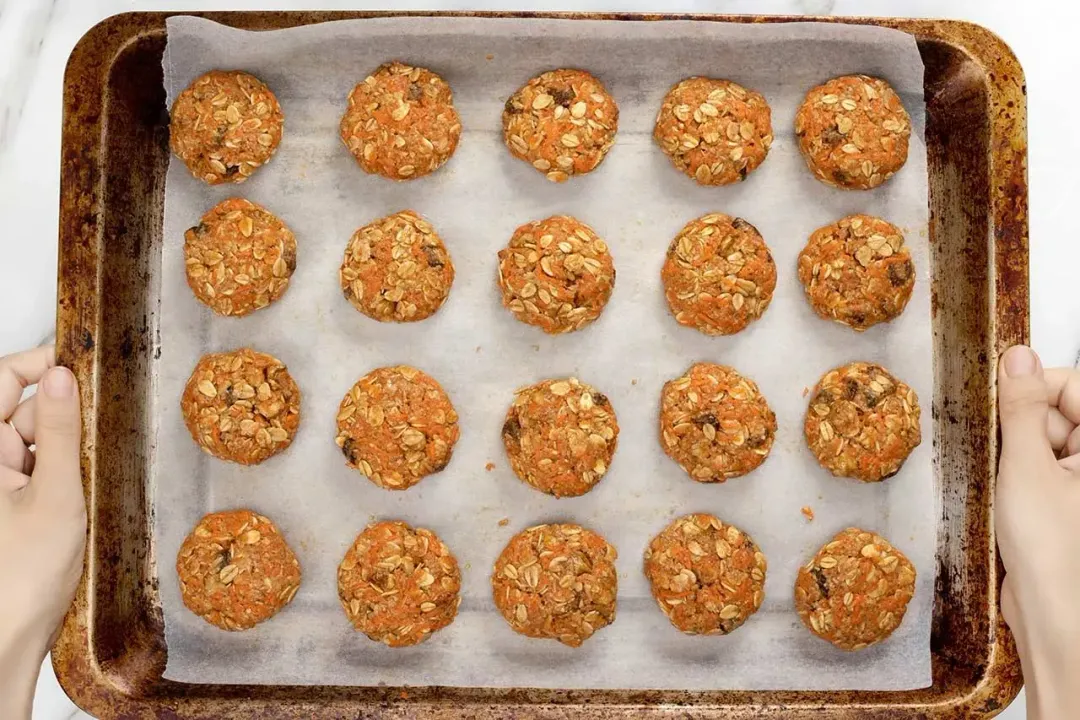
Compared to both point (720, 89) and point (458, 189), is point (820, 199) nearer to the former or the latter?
point (720, 89)

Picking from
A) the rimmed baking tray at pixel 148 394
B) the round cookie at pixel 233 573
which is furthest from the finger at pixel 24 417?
the round cookie at pixel 233 573

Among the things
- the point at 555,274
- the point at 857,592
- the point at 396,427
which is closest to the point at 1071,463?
the point at 857,592

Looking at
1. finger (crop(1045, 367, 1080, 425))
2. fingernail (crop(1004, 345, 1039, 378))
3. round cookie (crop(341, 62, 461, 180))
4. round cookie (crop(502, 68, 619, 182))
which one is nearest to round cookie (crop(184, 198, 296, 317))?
round cookie (crop(341, 62, 461, 180))

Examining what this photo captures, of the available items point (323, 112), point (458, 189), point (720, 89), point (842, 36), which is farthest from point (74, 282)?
point (842, 36)

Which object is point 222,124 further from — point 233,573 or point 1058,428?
point 1058,428

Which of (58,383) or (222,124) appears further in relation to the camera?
(222,124)

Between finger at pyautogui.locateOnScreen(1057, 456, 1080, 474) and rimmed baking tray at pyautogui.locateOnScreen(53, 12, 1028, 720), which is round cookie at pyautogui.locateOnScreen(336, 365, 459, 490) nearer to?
rimmed baking tray at pyautogui.locateOnScreen(53, 12, 1028, 720)

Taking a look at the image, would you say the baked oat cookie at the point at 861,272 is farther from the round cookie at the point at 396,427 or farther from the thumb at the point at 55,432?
the thumb at the point at 55,432
